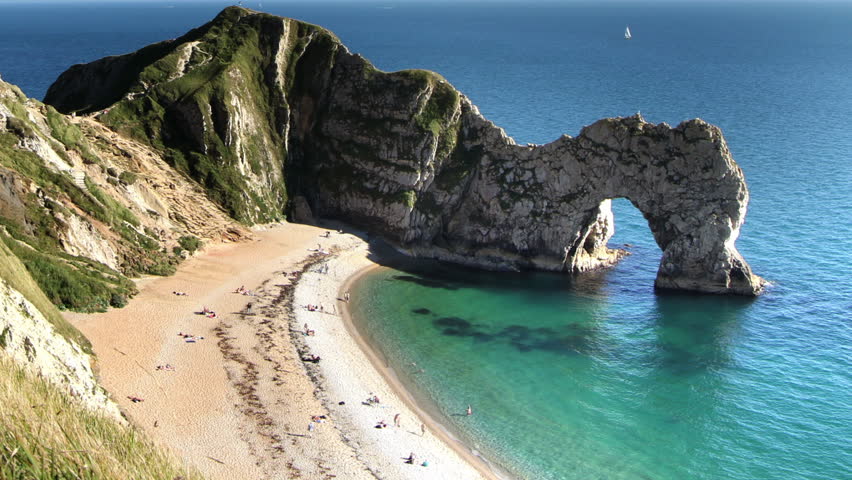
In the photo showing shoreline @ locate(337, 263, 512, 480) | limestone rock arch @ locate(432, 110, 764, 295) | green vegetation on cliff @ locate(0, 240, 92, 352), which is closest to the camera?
green vegetation on cliff @ locate(0, 240, 92, 352)

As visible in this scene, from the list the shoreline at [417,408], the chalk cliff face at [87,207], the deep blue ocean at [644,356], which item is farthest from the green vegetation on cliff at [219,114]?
the shoreline at [417,408]

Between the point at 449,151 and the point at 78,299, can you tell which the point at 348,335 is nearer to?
the point at 78,299

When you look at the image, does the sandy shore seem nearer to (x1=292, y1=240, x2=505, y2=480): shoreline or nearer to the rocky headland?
(x1=292, y1=240, x2=505, y2=480): shoreline

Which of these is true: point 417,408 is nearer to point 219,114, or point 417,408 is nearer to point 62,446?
point 62,446

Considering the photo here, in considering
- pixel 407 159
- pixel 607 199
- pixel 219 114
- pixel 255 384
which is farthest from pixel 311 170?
pixel 255 384

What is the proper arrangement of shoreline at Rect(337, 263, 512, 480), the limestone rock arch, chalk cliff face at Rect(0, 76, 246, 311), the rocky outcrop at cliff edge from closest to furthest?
shoreline at Rect(337, 263, 512, 480), chalk cliff face at Rect(0, 76, 246, 311), the limestone rock arch, the rocky outcrop at cliff edge

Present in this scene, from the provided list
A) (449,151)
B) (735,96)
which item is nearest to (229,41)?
(449,151)

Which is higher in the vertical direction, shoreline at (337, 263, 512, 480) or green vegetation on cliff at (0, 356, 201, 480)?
green vegetation on cliff at (0, 356, 201, 480)

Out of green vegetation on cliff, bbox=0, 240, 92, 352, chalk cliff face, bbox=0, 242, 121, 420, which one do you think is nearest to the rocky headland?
green vegetation on cliff, bbox=0, 240, 92, 352
